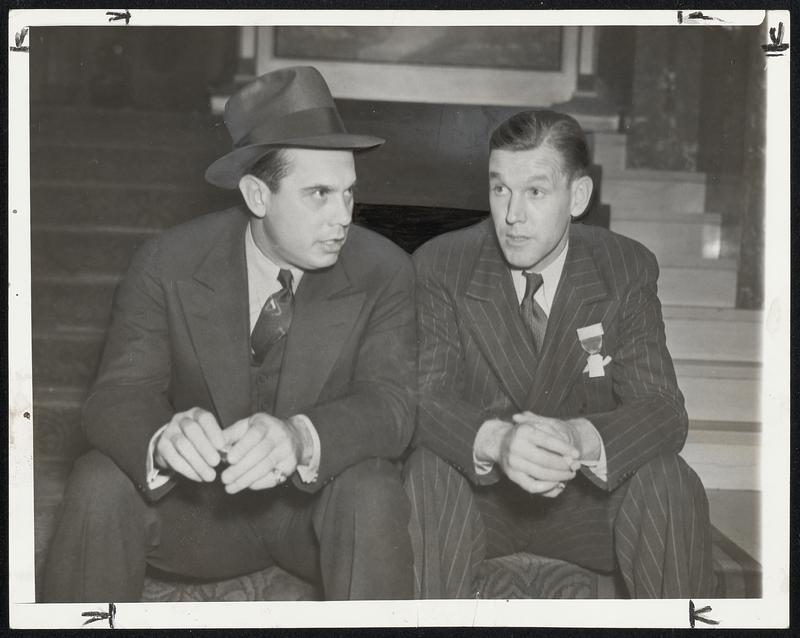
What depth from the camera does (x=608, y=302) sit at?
2020mm

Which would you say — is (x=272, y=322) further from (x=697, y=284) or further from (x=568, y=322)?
(x=697, y=284)

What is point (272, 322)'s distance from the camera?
1.96 meters

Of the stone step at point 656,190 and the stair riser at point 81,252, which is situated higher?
the stone step at point 656,190

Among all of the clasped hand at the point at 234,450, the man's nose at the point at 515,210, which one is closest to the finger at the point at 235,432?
the clasped hand at the point at 234,450

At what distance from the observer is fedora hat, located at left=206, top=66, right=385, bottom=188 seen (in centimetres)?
193

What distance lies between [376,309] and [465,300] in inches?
8.4

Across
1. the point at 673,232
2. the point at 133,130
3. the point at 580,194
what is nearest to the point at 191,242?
the point at 133,130

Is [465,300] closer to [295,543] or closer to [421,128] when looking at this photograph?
[421,128]

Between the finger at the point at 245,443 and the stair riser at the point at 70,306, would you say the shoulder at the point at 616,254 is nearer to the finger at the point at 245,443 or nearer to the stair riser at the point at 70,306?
the finger at the point at 245,443

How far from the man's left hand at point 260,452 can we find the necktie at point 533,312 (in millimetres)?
592

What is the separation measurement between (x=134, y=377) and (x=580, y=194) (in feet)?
3.64

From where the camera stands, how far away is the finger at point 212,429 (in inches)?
73.7

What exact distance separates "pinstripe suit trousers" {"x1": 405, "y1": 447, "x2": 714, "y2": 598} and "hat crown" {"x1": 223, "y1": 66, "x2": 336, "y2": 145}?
0.83m
